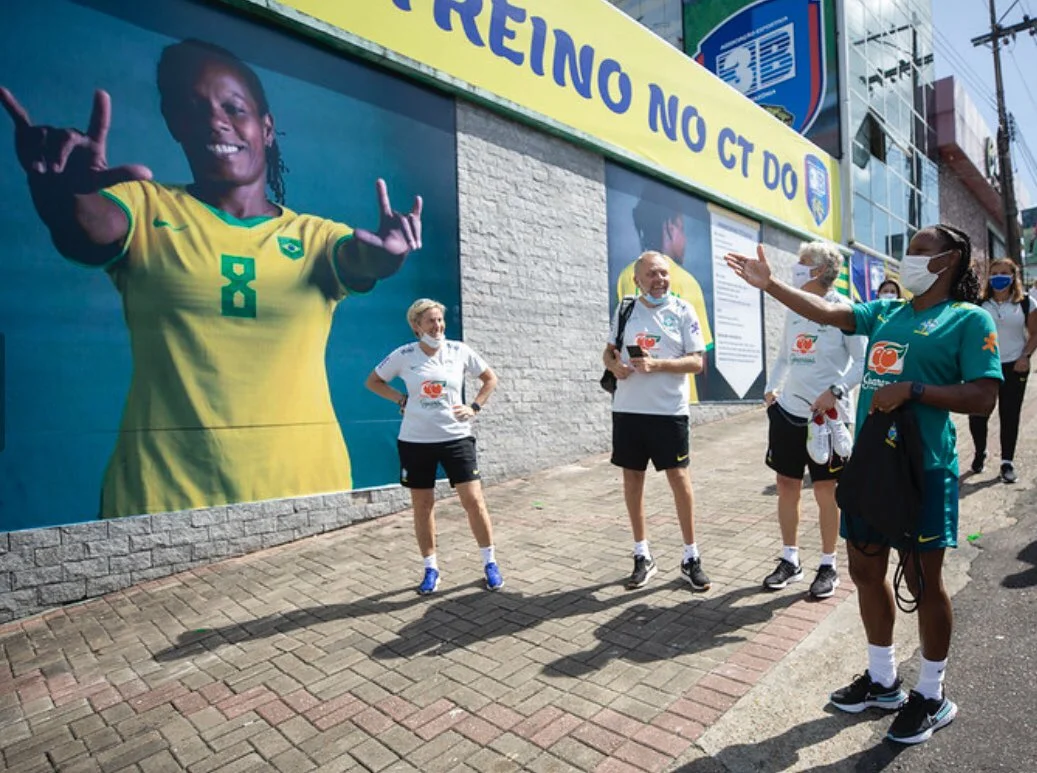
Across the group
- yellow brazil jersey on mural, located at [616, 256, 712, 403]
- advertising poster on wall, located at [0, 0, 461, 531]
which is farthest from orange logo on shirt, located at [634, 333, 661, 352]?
yellow brazil jersey on mural, located at [616, 256, 712, 403]

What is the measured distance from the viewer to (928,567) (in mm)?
2244

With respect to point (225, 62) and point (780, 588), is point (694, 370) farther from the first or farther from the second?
point (225, 62)

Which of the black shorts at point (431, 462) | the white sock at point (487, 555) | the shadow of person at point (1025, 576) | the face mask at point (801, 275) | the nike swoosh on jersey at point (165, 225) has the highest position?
the nike swoosh on jersey at point (165, 225)

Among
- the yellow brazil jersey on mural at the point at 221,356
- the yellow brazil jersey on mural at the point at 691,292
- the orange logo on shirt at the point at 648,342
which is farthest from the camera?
the yellow brazil jersey on mural at the point at 691,292

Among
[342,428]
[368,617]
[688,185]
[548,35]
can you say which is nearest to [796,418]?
[368,617]

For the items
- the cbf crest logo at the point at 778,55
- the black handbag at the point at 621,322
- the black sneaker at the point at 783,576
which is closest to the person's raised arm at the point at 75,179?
the black handbag at the point at 621,322

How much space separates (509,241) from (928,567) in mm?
5872

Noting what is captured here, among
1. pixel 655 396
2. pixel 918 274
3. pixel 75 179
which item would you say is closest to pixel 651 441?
pixel 655 396

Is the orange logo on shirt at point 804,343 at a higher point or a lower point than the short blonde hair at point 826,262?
lower

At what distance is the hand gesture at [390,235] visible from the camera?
6113mm

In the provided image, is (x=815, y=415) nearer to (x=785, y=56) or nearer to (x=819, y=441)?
(x=819, y=441)

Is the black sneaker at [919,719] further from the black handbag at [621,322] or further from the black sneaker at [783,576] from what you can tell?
the black handbag at [621,322]

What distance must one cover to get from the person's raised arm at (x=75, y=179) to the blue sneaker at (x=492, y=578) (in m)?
3.59

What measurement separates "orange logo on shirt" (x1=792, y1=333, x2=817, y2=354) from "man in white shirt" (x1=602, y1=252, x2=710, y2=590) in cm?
57
